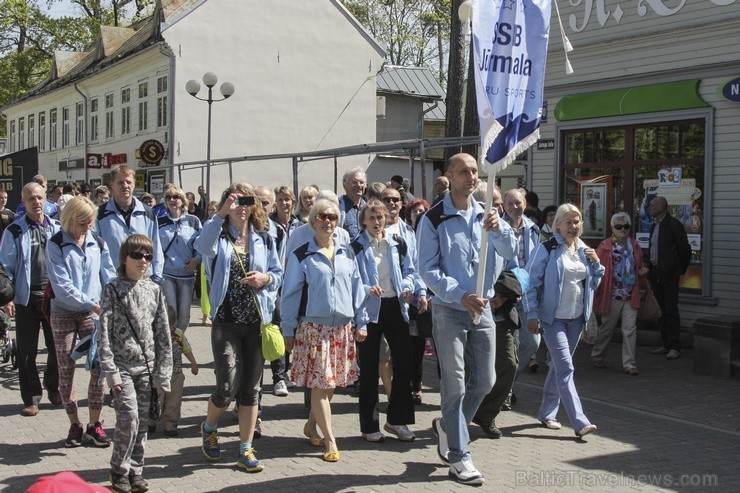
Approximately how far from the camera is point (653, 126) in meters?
13.4

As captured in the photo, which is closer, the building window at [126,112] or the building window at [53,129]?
the building window at [126,112]

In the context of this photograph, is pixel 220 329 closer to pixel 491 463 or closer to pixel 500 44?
pixel 491 463

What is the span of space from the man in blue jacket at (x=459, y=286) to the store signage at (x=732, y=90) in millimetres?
7039

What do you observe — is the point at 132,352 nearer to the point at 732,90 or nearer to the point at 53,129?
the point at 732,90

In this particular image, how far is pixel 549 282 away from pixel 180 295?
3.97 m

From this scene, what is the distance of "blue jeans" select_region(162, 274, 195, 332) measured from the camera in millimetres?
9508

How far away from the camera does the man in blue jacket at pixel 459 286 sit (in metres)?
6.18

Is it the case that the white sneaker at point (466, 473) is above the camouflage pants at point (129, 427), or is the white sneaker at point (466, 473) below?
below

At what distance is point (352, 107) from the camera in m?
34.2

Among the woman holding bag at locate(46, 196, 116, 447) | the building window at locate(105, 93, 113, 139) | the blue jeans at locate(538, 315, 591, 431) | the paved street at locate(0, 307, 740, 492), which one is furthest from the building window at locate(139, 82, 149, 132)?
the blue jeans at locate(538, 315, 591, 431)

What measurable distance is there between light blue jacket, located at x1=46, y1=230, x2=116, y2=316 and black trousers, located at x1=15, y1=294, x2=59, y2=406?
106cm

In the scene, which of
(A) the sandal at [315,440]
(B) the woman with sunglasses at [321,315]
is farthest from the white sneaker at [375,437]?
(B) the woman with sunglasses at [321,315]

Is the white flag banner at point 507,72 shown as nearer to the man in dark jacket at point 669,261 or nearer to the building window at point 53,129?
the man in dark jacket at point 669,261

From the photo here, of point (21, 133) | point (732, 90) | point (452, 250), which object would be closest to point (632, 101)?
point (732, 90)
